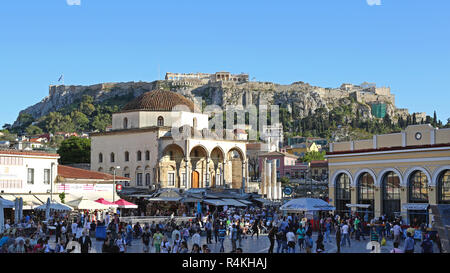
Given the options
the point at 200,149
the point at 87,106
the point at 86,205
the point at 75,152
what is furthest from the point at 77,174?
the point at 87,106

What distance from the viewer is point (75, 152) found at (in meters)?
89.0

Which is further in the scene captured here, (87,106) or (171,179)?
(87,106)

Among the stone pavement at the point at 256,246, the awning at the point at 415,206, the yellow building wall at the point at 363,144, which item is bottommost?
the stone pavement at the point at 256,246

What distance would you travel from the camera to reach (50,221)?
3136 cm

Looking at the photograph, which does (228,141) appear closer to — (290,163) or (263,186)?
(263,186)

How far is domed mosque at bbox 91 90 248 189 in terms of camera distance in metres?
58.3

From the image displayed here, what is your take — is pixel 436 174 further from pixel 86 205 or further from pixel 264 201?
pixel 264 201

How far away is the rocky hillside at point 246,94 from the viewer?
171 meters

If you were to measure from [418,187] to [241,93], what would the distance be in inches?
5401

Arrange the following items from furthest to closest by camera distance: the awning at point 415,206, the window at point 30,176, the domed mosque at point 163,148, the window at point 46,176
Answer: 1. the domed mosque at point 163,148
2. the window at point 46,176
3. the window at point 30,176
4. the awning at point 415,206

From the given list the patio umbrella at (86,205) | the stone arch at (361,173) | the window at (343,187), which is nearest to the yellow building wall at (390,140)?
the stone arch at (361,173)

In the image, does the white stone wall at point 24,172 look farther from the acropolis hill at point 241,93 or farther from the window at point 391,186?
the acropolis hill at point 241,93

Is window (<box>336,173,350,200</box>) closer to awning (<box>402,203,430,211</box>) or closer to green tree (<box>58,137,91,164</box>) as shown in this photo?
awning (<box>402,203,430,211</box>)

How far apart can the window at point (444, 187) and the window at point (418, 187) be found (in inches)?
35.0
